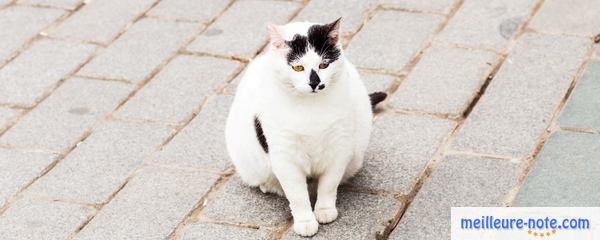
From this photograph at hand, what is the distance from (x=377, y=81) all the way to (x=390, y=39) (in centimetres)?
48

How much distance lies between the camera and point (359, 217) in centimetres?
411

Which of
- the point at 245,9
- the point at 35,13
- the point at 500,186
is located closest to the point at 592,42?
→ the point at 500,186

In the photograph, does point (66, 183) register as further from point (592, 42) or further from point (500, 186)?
point (592, 42)

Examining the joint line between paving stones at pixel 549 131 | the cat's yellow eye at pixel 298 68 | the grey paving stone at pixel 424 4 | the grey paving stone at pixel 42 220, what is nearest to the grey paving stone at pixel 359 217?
the joint line between paving stones at pixel 549 131

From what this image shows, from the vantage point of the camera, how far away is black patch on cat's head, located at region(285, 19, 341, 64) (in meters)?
3.64

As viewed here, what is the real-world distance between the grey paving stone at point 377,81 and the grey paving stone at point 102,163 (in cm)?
105

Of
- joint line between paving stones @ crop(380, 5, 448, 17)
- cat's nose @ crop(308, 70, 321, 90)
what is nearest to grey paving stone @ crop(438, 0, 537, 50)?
joint line between paving stones @ crop(380, 5, 448, 17)

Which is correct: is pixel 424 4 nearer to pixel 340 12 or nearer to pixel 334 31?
pixel 340 12

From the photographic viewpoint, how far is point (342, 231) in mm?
4039

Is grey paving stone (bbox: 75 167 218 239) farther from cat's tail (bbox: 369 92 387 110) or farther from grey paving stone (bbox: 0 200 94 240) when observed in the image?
cat's tail (bbox: 369 92 387 110)

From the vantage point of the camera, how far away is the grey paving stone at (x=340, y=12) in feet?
18.8

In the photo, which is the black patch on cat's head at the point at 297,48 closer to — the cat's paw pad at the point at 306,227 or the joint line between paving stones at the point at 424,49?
the cat's paw pad at the point at 306,227

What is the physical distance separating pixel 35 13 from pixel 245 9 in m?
1.29

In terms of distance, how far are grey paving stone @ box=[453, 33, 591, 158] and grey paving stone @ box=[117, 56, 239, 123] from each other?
4.52 ft
